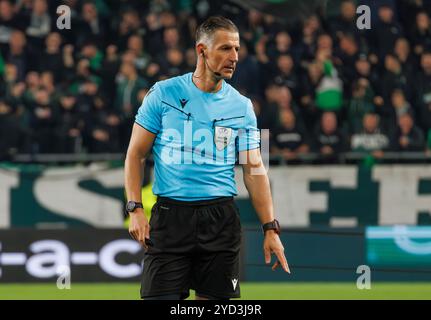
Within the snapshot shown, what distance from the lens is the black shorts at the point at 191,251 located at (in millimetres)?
6355

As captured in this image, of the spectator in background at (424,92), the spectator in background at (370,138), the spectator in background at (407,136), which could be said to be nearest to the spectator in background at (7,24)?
the spectator in background at (370,138)

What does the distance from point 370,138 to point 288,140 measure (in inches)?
40.0

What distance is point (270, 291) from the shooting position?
1243 cm

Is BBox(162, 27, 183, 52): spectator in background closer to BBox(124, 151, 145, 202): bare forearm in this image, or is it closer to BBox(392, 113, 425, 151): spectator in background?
BBox(392, 113, 425, 151): spectator in background

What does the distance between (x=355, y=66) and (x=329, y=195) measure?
211cm

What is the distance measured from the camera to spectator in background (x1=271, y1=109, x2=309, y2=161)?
13953mm

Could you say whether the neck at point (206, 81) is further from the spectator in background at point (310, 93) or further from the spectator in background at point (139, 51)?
the spectator in background at point (139, 51)

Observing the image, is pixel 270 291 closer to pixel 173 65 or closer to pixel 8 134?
pixel 173 65

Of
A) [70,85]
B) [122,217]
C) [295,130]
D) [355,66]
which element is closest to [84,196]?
[122,217]

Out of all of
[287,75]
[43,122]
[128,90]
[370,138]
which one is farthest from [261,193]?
[287,75]

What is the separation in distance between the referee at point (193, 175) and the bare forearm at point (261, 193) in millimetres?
41

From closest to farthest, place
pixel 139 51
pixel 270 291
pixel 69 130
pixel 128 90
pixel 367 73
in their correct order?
pixel 270 291 → pixel 69 130 → pixel 128 90 → pixel 367 73 → pixel 139 51

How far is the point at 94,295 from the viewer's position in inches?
474

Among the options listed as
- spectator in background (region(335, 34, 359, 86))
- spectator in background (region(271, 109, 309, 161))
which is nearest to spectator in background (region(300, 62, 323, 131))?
spectator in background (region(335, 34, 359, 86))
